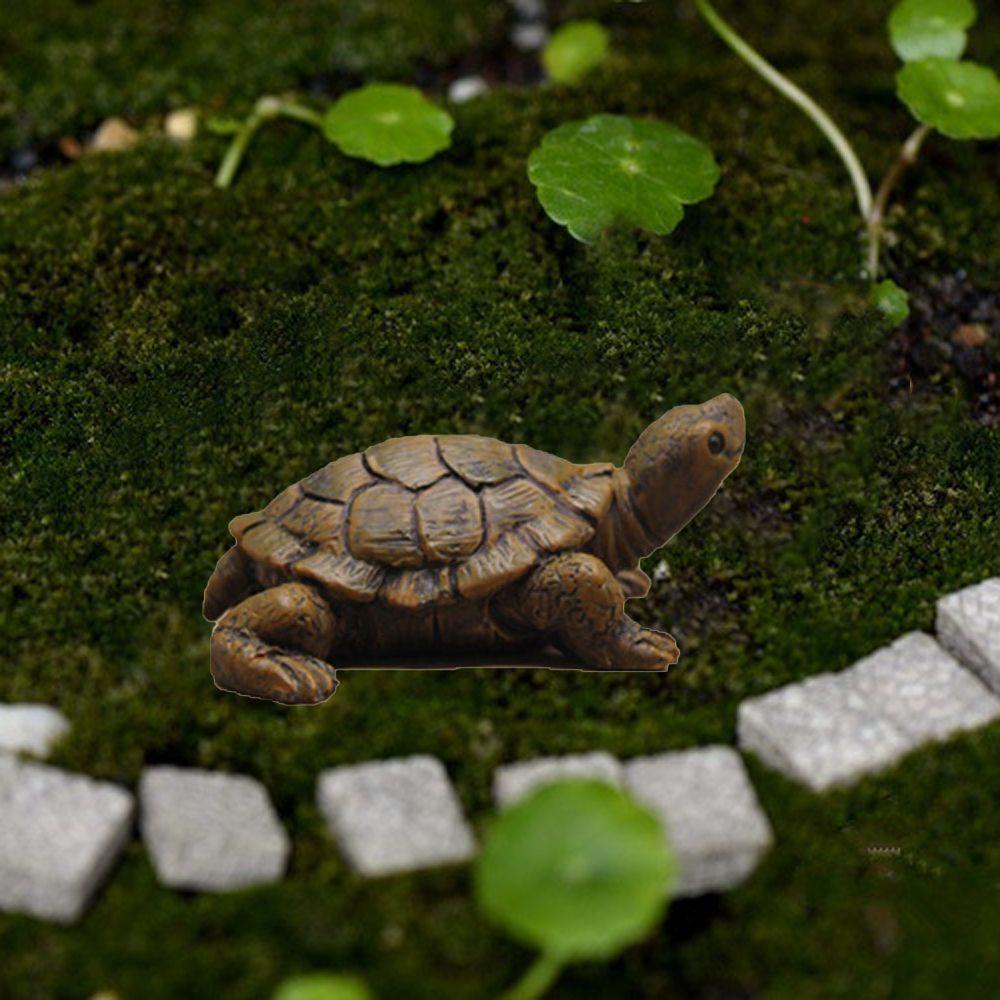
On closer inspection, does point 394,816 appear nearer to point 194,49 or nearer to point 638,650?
point 638,650

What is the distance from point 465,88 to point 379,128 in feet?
2.74

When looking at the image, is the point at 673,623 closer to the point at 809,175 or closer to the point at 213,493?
the point at 213,493

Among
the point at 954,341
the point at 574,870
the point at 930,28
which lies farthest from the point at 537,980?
the point at 930,28

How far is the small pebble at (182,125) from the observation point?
554cm

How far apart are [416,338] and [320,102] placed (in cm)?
154

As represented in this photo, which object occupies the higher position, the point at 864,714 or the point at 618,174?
the point at 618,174

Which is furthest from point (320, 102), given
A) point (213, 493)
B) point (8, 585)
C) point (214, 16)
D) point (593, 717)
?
point (593, 717)

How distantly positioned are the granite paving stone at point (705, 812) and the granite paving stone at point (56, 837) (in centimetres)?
116

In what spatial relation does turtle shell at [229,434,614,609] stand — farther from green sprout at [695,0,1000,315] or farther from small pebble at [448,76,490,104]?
small pebble at [448,76,490,104]

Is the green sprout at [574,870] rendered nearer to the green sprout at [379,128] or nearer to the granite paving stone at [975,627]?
the granite paving stone at [975,627]

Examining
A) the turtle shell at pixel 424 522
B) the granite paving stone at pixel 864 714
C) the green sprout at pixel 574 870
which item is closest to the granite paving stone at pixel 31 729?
the turtle shell at pixel 424 522

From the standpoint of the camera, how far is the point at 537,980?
289 cm

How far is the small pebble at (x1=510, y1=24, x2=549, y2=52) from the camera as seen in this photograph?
20.0ft

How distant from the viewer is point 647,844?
2.76 meters
